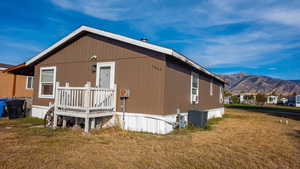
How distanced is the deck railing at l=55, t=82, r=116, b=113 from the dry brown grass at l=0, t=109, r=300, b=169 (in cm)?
94

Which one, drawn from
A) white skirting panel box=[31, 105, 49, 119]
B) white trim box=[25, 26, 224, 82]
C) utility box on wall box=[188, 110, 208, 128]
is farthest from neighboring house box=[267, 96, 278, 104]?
white skirting panel box=[31, 105, 49, 119]

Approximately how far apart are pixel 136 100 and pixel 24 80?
1218cm

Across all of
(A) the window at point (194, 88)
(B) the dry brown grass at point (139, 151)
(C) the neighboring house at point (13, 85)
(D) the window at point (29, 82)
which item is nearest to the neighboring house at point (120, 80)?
(A) the window at point (194, 88)

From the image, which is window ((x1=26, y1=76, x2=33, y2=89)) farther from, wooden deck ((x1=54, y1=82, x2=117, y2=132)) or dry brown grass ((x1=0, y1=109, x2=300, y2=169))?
dry brown grass ((x1=0, y1=109, x2=300, y2=169))

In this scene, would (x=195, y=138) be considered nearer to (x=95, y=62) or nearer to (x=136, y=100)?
(x=136, y=100)

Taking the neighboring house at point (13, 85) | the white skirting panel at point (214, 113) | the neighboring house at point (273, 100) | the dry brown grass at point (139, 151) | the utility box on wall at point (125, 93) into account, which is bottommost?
the dry brown grass at point (139, 151)

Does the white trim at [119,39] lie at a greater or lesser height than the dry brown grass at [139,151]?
greater

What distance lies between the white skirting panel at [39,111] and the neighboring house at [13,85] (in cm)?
568

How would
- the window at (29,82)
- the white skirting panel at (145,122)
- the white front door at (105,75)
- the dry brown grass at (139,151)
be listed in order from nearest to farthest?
the dry brown grass at (139,151) < the white skirting panel at (145,122) < the white front door at (105,75) < the window at (29,82)

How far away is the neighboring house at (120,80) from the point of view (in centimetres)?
650

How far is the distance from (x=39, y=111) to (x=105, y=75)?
456 cm

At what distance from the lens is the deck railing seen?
626 centimetres

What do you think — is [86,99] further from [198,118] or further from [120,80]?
[198,118]

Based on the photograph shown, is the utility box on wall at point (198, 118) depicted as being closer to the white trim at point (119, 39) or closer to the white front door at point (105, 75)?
the white trim at point (119, 39)
